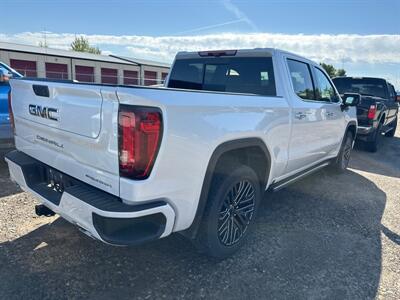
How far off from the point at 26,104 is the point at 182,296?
2.13 m

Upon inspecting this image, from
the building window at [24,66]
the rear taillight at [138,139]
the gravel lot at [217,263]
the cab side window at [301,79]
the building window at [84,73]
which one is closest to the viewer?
the rear taillight at [138,139]

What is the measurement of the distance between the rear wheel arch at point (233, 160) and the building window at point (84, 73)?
100 ft

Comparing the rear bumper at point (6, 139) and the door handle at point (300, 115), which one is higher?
the door handle at point (300, 115)

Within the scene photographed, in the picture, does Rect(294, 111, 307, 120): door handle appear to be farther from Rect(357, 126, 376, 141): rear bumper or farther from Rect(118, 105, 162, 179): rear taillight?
Rect(357, 126, 376, 141): rear bumper

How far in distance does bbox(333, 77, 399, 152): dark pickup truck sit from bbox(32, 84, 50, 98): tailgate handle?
24.6 ft

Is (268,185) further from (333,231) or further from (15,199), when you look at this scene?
(15,199)

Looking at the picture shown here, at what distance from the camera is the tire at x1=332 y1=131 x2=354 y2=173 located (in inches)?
236

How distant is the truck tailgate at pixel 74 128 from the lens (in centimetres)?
212

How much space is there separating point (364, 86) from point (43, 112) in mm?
9913

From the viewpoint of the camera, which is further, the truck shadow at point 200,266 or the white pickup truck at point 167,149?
the truck shadow at point 200,266

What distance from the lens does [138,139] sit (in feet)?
6.67

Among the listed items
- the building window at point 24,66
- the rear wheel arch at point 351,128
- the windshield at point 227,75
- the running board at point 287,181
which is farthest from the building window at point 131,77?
the running board at point 287,181

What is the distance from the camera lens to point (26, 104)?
2936mm

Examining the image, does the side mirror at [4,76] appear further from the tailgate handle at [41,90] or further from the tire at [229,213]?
the tire at [229,213]
